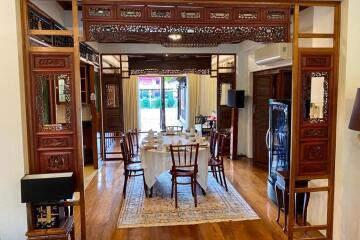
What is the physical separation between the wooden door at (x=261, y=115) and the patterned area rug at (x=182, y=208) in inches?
60.1

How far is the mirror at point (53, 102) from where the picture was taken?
2781 millimetres

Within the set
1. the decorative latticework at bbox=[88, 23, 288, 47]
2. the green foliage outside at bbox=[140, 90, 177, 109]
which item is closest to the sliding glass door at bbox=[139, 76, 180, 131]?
the green foliage outside at bbox=[140, 90, 177, 109]

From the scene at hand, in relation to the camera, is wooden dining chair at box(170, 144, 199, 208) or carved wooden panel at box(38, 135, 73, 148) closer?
carved wooden panel at box(38, 135, 73, 148)

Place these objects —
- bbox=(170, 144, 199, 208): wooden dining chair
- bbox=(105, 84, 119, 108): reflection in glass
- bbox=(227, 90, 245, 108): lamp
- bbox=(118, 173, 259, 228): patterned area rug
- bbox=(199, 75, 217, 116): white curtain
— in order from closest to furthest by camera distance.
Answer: bbox=(118, 173, 259, 228): patterned area rug, bbox=(170, 144, 199, 208): wooden dining chair, bbox=(227, 90, 245, 108): lamp, bbox=(105, 84, 119, 108): reflection in glass, bbox=(199, 75, 217, 116): white curtain

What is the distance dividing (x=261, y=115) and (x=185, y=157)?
266cm

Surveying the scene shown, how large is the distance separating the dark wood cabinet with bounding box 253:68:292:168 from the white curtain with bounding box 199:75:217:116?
149 inches

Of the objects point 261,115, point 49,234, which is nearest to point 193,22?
point 49,234

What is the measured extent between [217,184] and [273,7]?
325 cm

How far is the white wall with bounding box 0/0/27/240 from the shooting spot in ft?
8.38

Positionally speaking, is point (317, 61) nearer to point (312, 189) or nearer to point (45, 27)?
point (312, 189)

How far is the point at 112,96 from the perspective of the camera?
7.31m

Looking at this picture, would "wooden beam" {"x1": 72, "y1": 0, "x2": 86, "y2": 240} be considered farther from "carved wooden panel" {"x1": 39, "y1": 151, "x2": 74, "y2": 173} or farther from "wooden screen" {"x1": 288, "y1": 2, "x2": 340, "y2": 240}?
"wooden screen" {"x1": 288, "y1": 2, "x2": 340, "y2": 240}

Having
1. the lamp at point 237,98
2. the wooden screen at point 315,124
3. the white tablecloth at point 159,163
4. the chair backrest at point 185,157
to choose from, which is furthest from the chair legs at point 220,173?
the wooden screen at point 315,124

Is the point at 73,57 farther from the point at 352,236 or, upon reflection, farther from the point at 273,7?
the point at 352,236
